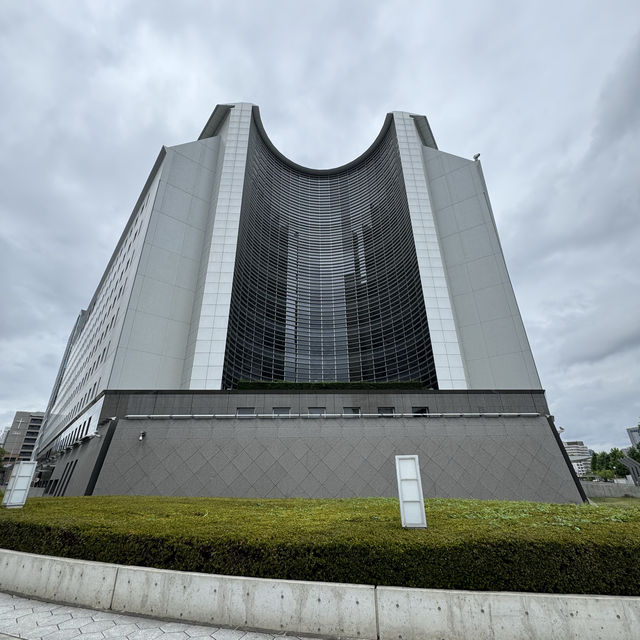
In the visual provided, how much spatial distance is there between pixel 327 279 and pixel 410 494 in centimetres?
3565

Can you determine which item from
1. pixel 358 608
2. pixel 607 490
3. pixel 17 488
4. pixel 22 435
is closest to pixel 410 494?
pixel 358 608

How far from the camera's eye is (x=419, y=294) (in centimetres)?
3116

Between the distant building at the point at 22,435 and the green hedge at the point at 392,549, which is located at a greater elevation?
the distant building at the point at 22,435

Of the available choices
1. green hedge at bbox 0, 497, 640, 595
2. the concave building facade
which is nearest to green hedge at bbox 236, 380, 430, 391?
the concave building facade

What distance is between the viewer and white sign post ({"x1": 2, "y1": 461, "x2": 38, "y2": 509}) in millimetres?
9922

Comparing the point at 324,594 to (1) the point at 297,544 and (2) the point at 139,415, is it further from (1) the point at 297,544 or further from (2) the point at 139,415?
(2) the point at 139,415

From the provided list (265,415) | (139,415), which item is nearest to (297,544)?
(265,415)

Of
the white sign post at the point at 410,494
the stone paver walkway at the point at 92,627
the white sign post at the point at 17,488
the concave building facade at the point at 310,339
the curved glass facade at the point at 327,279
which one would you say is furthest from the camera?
the curved glass facade at the point at 327,279

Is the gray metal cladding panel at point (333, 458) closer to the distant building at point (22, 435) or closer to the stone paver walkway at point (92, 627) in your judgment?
the stone paver walkway at point (92, 627)

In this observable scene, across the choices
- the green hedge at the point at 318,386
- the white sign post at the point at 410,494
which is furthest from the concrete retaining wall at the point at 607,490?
the white sign post at the point at 410,494

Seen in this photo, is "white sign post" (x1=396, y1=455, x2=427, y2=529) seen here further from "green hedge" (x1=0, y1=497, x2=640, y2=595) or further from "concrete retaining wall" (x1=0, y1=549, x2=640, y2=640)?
"concrete retaining wall" (x1=0, y1=549, x2=640, y2=640)

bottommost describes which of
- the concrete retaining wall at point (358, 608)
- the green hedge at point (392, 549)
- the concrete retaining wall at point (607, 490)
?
the concrete retaining wall at point (358, 608)

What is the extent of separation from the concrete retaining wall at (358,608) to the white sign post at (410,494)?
156 cm

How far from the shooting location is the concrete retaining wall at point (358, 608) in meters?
4.45
